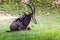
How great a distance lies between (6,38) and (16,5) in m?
15.3

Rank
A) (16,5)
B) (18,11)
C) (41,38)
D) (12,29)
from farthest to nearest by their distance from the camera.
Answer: (16,5) < (18,11) < (12,29) < (41,38)

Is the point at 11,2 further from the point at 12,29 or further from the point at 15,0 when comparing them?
the point at 12,29

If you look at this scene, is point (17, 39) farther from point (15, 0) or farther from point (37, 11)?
point (15, 0)

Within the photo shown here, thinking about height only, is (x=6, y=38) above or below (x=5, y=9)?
above

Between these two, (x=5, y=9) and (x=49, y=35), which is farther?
(x=5, y=9)

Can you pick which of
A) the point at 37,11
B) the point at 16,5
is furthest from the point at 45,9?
the point at 16,5

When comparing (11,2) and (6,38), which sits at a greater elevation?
(6,38)

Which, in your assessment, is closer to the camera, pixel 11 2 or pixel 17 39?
pixel 17 39

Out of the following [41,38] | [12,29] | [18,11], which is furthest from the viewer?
[18,11]

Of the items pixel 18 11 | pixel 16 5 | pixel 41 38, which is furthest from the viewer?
pixel 16 5

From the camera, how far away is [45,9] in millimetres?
22516

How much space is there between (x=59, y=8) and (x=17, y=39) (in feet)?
49.2

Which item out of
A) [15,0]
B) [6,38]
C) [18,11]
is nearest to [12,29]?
[6,38]

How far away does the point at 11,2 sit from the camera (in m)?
24.2
